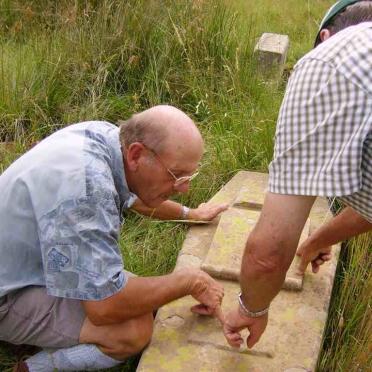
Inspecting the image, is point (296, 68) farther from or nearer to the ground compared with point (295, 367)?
farther from the ground

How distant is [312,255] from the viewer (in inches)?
114

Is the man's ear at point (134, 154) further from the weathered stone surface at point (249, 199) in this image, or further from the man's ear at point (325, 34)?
the weathered stone surface at point (249, 199)

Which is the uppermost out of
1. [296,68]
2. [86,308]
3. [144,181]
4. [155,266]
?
[296,68]

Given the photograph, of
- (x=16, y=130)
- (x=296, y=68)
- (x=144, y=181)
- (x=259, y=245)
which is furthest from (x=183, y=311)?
(x=16, y=130)

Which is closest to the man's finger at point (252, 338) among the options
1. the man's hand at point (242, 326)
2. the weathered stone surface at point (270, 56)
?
the man's hand at point (242, 326)

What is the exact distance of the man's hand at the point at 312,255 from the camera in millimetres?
2883

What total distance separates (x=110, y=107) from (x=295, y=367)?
283 centimetres

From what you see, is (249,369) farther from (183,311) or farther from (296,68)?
(296,68)

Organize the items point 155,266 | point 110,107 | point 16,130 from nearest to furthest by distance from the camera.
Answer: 1. point 155,266
2. point 16,130
3. point 110,107

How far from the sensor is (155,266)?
10.8 ft

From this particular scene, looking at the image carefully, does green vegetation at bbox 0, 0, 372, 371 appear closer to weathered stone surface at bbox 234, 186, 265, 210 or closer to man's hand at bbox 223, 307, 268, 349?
weathered stone surface at bbox 234, 186, 265, 210

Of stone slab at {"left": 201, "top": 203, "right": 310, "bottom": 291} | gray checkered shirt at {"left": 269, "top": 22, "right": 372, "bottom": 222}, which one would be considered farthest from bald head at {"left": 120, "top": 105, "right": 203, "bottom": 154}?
stone slab at {"left": 201, "top": 203, "right": 310, "bottom": 291}

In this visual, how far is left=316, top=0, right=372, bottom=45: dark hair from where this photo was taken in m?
1.99

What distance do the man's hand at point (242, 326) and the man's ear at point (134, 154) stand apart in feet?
2.16
